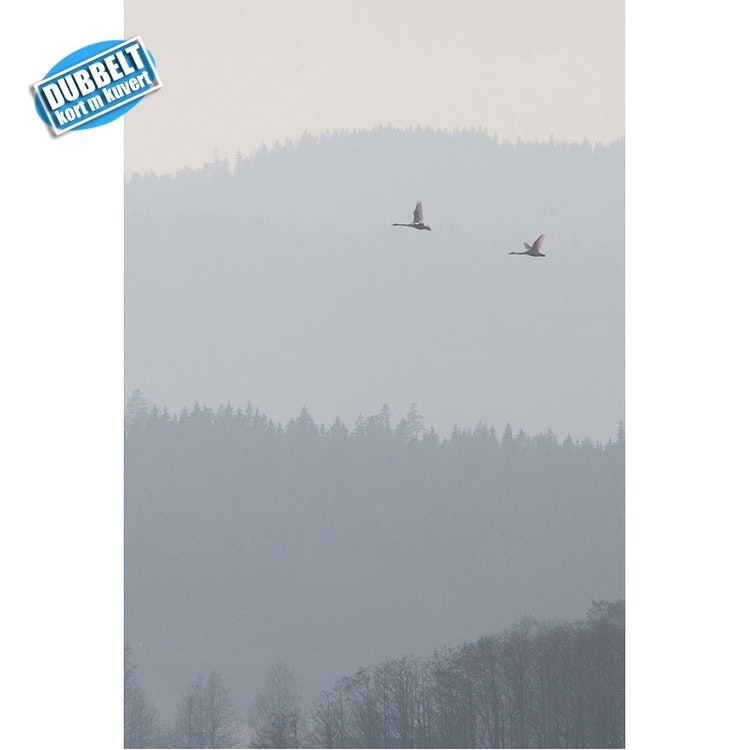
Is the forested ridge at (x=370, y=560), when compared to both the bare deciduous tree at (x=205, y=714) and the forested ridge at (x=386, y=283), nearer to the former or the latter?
the bare deciduous tree at (x=205, y=714)

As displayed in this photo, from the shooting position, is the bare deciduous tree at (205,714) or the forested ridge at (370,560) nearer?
the forested ridge at (370,560)

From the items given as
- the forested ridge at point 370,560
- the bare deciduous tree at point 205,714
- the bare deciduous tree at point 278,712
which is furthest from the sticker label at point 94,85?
the bare deciduous tree at point 205,714

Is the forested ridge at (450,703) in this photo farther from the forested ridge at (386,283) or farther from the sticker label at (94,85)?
the sticker label at (94,85)

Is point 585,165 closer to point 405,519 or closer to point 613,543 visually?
point 613,543

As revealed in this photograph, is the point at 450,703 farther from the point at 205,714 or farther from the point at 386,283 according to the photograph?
the point at 386,283

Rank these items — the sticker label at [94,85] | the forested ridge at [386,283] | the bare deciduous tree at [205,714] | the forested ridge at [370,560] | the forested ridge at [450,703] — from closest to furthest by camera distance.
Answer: the sticker label at [94,85] → the forested ridge at [450,703] → the forested ridge at [370,560] → the forested ridge at [386,283] → the bare deciduous tree at [205,714]

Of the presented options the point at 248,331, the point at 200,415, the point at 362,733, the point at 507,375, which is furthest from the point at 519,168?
the point at 362,733

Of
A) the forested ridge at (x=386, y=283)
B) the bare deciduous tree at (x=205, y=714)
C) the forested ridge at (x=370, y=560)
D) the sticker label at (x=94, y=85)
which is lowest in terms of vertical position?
the bare deciduous tree at (x=205, y=714)

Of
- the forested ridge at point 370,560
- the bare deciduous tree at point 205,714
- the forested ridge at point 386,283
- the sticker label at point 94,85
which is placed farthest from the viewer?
the bare deciduous tree at point 205,714

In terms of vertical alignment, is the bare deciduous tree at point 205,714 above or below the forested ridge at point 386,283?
below

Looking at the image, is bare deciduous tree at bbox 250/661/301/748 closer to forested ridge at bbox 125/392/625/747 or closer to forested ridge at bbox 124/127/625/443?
forested ridge at bbox 125/392/625/747
